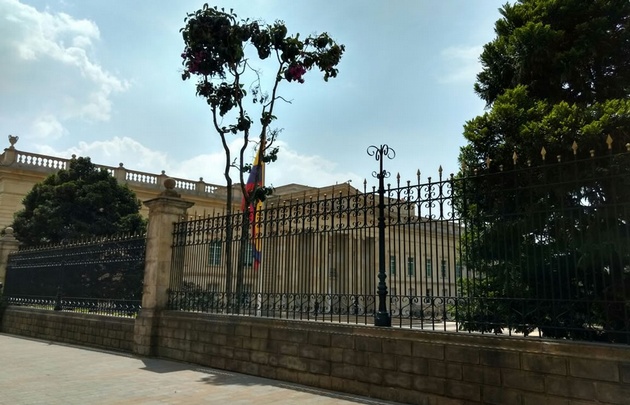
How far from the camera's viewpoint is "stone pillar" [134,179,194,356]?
10.6 m

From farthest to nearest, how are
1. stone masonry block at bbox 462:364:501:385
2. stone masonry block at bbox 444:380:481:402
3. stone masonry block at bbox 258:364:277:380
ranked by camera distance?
stone masonry block at bbox 258:364:277:380, stone masonry block at bbox 444:380:481:402, stone masonry block at bbox 462:364:501:385

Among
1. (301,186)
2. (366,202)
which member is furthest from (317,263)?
(301,186)

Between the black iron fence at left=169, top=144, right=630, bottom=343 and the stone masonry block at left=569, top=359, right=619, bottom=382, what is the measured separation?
367 millimetres

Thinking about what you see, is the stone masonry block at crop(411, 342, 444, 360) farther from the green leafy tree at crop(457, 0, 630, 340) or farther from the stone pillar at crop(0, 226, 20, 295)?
the stone pillar at crop(0, 226, 20, 295)

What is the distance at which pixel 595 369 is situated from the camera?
16.5 feet

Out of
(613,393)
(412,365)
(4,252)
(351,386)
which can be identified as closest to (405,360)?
(412,365)

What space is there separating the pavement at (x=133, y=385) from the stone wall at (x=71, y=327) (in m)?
0.97

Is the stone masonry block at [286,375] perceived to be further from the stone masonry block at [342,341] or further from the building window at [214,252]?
the building window at [214,252]

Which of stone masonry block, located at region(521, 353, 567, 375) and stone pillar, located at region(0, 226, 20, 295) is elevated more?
stone pillar, located at region(0, 226, 20, 295)

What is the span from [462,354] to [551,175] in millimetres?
2469

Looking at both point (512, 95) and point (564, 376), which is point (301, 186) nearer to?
point (512, 95)

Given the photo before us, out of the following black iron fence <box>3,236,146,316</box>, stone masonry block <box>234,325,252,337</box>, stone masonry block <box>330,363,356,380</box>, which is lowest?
stone masonry block <box>330,363,356,380</box>

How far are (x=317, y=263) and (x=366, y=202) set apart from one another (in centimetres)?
174

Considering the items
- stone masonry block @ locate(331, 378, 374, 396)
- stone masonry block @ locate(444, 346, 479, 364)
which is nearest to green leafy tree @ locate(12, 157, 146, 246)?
stone masonry block @ locate(331, 378, 374, 396)
